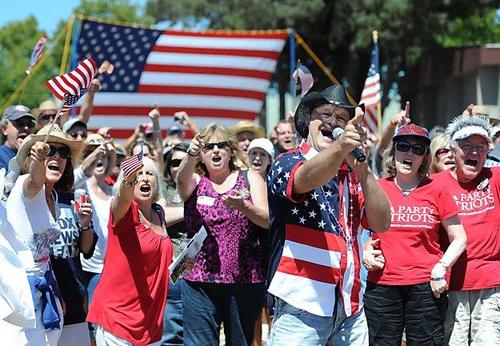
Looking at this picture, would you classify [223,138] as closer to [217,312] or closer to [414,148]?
[217,312]

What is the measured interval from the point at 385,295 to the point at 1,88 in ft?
191

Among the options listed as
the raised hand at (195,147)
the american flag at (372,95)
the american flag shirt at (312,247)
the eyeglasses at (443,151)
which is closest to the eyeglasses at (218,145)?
the raised hand at (195,147)

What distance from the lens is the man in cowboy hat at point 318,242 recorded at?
456cm

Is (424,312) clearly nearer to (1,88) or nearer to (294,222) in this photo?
(294,222)

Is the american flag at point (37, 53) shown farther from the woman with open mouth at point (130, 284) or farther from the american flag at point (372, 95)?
the american flag at point (372, 95)

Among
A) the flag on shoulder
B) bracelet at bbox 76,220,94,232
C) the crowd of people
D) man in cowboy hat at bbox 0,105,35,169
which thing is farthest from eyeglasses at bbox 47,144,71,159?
man in cowboy hat at bbox 0,105,35,169

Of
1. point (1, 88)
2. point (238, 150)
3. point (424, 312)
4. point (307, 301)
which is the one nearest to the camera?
Answer: point (307, 301)

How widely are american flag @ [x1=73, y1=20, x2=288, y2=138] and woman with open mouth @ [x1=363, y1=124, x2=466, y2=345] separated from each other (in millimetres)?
7495

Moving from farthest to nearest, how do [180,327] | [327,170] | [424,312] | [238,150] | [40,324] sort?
[180,327] < [238,150] < [424,312] < [40,324] < [327,170]

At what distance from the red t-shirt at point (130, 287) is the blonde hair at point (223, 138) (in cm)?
97

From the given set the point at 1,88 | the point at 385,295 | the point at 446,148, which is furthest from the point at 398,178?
the point at 1,88

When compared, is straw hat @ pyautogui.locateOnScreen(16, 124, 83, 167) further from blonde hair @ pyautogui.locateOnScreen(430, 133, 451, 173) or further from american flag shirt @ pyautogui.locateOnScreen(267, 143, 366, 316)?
blonde hair @ pyautogui.locateOnScreen(430, 133, 451, 173)

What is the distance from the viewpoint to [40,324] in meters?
5.60

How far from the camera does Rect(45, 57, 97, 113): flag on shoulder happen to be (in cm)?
632
